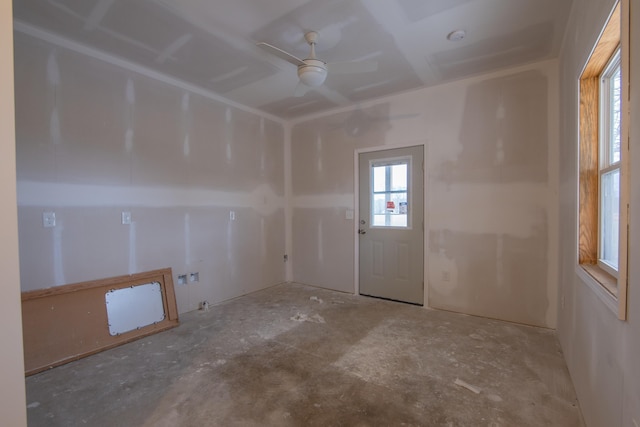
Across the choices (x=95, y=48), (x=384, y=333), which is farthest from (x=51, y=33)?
(x=384, y=333)

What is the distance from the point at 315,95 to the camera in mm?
3855

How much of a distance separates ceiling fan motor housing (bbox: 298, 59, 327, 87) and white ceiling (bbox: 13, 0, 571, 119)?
0.27m

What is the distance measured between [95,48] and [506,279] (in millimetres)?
4836

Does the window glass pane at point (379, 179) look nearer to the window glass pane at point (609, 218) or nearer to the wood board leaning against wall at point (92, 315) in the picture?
the window glass pane at point (609, 218)

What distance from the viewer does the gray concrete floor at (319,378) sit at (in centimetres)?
178

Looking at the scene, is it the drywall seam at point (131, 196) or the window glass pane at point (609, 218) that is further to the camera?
the drywall seam at point (131, 196)

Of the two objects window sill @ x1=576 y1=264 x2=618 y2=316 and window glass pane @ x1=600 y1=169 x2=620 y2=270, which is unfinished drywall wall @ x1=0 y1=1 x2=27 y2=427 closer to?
window sill @ x1=576 y1=264 x2=618 y2=316

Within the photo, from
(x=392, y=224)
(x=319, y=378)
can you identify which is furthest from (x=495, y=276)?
(x=319, y=378)

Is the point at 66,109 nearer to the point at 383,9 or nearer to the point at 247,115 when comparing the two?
the point at 247,115

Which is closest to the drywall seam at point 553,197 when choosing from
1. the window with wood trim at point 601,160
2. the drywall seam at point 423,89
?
the drywall seam at point 423,89

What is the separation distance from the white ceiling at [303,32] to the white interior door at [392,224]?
42.1 inches

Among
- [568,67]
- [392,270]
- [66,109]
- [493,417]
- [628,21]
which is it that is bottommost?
[493,417]

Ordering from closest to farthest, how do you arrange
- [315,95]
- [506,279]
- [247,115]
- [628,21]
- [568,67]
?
[628,21] → [568,67] → [506,279] → [315,95] → [247,115]

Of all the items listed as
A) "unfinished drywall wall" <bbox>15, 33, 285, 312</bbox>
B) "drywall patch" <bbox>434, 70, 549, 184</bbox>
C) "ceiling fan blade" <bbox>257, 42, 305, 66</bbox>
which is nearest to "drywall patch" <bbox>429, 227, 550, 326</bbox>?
"drywall patch" <bbox>434, 70, 549, 184</bbox>
